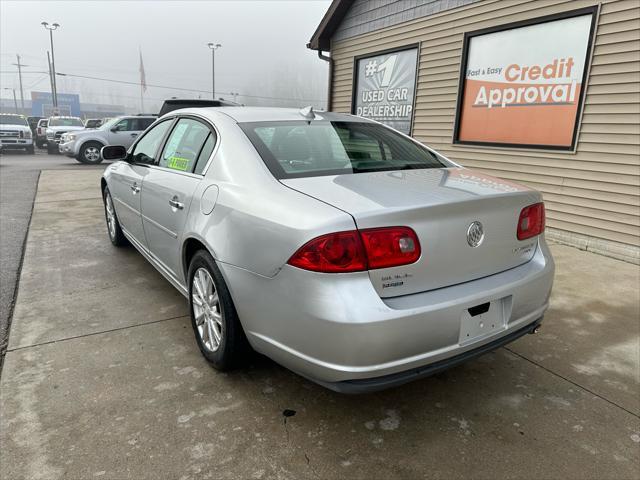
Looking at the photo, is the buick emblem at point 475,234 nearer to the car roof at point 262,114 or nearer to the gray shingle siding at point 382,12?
the car roof at point 262,114

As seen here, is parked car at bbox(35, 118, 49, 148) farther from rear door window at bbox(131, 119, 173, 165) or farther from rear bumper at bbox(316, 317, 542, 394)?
rear bumper at bbox(316, 317, 542, 394)

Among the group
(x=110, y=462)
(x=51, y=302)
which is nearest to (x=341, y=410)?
(x=110, y=462)

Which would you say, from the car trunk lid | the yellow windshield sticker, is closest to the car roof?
the yellow windshield sticker

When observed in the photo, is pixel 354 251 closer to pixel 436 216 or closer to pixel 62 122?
pixel 436 216

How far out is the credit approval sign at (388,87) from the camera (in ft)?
27.0

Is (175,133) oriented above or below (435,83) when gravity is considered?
below

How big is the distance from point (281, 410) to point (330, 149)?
143cm

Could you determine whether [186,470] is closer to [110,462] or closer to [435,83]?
[110,462]

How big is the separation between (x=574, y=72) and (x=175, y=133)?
4.83 metres

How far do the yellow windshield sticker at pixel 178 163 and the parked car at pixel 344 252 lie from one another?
0.02 meters

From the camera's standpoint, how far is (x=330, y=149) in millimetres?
2697

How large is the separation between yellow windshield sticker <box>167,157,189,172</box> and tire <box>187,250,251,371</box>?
677 millimetres

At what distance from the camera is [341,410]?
2.37m

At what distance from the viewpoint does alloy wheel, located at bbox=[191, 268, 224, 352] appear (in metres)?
2.54
